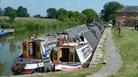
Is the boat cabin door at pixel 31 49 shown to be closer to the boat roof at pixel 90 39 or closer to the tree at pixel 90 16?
the boat roof at pixel 90 39

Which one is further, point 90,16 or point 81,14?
point 90,16

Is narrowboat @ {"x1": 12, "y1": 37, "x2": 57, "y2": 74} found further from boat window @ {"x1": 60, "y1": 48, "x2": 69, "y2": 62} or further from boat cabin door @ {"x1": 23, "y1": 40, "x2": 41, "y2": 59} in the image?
boat window @ {"x1": 60, "y1": 48, "x2": 69, "y2": 62}

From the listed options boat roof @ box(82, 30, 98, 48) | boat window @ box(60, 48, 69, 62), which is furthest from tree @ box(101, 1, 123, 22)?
boat window @ box(60, 48, 69, 62)

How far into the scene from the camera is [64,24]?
9512 cm

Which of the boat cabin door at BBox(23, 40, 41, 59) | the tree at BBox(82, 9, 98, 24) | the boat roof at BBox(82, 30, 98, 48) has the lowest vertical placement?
the tree at BBox(82, 9, 98, 24)

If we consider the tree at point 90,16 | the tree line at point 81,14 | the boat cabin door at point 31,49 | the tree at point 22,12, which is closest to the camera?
the boat cabin door at point 31,49

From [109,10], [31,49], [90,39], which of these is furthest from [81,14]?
[31,49]

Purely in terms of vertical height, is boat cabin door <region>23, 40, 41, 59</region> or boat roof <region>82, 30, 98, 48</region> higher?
boat cabin door <region>23, 40, 41, 59</region>

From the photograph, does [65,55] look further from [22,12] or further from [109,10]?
[22,12]

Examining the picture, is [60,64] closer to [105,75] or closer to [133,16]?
[105,75]

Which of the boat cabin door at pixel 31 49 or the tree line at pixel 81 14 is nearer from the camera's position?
the boat cabin door at pixel 31 49

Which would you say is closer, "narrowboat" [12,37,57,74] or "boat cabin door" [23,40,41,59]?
"narrowboat" [12,37,57,74]

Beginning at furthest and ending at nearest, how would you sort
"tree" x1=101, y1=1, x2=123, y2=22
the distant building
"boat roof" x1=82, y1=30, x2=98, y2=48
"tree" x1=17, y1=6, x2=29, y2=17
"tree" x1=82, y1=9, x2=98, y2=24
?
1. "tree" x1=17, y1=6, x2=29, y2=17
2. "tree" x1=101, y1=1, x2=123, y2=22
3. "tree" x1=82, y1=9, x2=98, y2=24
4. the distant building
5. "boat roof" x1=82, y1=30, x2=98, y2=48

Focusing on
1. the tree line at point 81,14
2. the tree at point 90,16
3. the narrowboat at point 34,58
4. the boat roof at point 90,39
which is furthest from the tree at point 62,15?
the narrowboat at point 34,58
